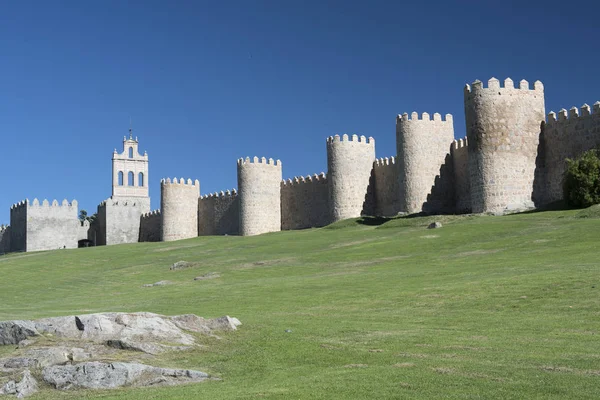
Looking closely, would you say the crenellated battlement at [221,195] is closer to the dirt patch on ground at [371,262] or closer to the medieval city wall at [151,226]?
the medieval city wall at [151,226]

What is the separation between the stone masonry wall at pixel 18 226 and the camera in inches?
2544

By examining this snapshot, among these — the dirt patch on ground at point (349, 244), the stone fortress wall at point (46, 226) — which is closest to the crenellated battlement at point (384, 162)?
the dirt patch on ground at point (349, 244)

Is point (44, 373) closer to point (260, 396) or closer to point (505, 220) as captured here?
point (260, 396)

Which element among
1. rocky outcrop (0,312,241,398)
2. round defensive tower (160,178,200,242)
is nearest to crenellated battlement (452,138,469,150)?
round defensive tower (160,178,200,242)

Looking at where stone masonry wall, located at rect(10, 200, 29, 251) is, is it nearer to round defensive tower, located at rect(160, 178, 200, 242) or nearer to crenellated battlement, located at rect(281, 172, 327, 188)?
round defensive tower, located at rect(160, 178, 200, 242)

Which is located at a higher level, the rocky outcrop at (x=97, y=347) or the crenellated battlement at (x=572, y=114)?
the crenellated battlement at (x=572, y=114)

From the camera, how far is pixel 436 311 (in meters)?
15.6

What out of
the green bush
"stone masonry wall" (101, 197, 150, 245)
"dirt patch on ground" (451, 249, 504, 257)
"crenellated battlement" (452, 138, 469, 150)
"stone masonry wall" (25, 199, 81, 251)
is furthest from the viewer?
"stone masonry wall" (101, 197, 150, 245)

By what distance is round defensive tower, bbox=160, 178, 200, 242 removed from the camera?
2373 inches

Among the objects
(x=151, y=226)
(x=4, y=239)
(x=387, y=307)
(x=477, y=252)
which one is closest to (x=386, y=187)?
(x=477, y=252)

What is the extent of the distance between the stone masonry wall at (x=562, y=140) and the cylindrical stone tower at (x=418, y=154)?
7576 millimetres

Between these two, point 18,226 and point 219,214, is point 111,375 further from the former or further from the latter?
point 18,226

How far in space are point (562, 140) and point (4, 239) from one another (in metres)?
53.4

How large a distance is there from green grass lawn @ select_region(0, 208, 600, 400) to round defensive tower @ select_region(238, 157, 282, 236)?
1756 cm
